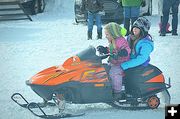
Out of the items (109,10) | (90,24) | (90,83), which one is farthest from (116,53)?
(109,10)

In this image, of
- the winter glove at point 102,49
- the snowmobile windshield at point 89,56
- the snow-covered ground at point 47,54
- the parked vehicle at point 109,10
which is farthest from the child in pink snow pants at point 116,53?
the parked vehicle at point 109,10

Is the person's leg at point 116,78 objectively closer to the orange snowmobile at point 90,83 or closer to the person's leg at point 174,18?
the orange snowmobile at point 90,83

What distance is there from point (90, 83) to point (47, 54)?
3.86m

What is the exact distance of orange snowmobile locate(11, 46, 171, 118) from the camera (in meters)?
5.10

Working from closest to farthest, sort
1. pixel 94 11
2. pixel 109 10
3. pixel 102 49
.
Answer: pixel 102 49 < pixel 94 11 < pixel 109 10

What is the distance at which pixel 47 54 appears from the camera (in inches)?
352

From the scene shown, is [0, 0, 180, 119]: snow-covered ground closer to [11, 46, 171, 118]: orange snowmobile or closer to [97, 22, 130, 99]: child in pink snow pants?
[11, 46, 171, 118]: orange snowmobile

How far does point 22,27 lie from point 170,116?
9.06m

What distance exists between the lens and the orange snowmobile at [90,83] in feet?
16.7

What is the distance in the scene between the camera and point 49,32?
463 inches

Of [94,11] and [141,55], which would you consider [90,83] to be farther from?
[94,11]

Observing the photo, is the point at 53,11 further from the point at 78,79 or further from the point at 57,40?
the point at 78,79

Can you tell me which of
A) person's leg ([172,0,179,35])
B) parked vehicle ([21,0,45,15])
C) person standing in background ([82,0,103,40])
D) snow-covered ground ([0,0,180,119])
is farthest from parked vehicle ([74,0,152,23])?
parked vehicle ([21,0,45,15])

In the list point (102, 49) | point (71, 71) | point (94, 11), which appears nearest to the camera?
point (71, 71)
